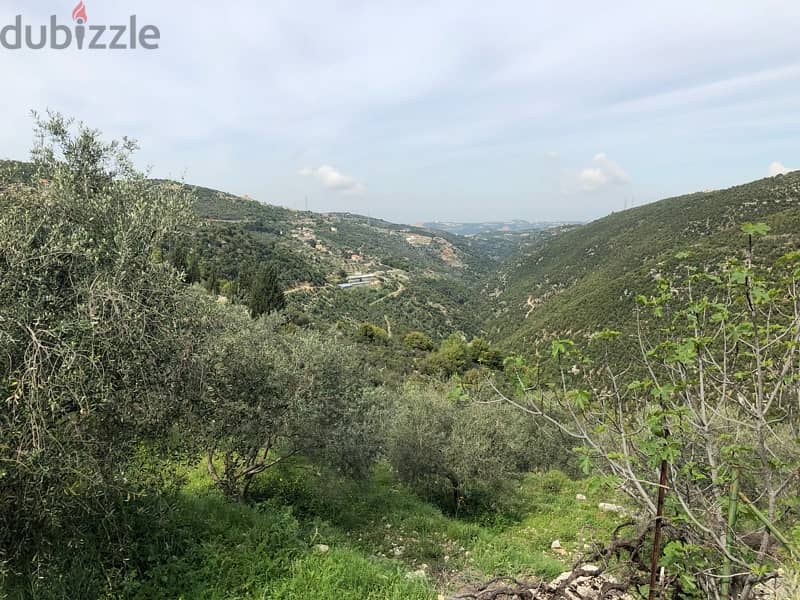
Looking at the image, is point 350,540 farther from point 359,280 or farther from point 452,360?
point 359,280

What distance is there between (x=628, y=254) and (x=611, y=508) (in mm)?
78633

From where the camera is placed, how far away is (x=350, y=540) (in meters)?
9.80

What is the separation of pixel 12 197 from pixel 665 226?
101039mm

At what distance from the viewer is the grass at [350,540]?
5.82m

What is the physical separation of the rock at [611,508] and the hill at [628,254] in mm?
16072

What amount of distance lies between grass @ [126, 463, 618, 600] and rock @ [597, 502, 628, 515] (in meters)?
0.31

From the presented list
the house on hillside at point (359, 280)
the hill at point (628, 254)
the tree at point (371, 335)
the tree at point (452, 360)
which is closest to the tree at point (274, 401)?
the hill at point (628, 254)

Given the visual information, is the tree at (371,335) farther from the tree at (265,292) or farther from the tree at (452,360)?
the tree at (265,292)

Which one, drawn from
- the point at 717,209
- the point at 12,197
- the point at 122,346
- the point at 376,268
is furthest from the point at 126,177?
the point at 376,268

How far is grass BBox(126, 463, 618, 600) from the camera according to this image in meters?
5.82

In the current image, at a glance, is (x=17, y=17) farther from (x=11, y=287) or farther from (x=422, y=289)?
(x=422, y=289)

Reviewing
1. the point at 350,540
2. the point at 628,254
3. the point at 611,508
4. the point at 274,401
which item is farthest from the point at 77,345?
the point at 628,254

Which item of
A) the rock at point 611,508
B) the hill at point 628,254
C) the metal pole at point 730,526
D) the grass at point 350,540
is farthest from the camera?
the hill at point 628,254

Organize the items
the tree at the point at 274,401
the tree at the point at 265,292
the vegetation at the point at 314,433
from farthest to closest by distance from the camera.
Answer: the tree at the point at 265,292, the tree at the point at 274,401, the vegetation at the point at 314,433
